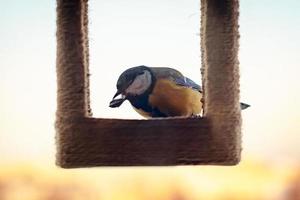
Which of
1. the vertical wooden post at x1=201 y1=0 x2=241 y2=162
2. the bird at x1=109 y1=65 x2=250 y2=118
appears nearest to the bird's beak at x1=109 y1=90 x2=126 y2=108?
the bird at x1=109 y1=65 x2=250 y2=118

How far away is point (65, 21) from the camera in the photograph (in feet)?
2.29

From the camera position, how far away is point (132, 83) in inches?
29.5

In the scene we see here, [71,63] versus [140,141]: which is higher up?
[71,63]

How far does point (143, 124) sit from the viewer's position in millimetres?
696

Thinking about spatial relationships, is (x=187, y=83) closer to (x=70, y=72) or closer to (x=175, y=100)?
(x=175, y=100)

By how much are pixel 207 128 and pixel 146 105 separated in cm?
11

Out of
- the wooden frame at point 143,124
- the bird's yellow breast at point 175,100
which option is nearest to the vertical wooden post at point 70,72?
the wooden frame at point 143,124

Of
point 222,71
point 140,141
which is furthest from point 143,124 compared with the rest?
point 222,71

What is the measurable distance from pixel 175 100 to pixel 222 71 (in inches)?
3.7

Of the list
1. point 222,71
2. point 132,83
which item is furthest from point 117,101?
point 222,71

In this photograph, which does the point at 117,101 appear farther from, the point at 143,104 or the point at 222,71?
the point at 222,71

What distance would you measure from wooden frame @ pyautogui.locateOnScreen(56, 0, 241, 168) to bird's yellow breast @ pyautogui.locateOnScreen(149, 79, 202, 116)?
5cm

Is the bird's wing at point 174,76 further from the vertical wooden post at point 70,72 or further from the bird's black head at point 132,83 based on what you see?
the vertical wooden post at point 70,72

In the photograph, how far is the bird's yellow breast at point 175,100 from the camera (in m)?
0.75
